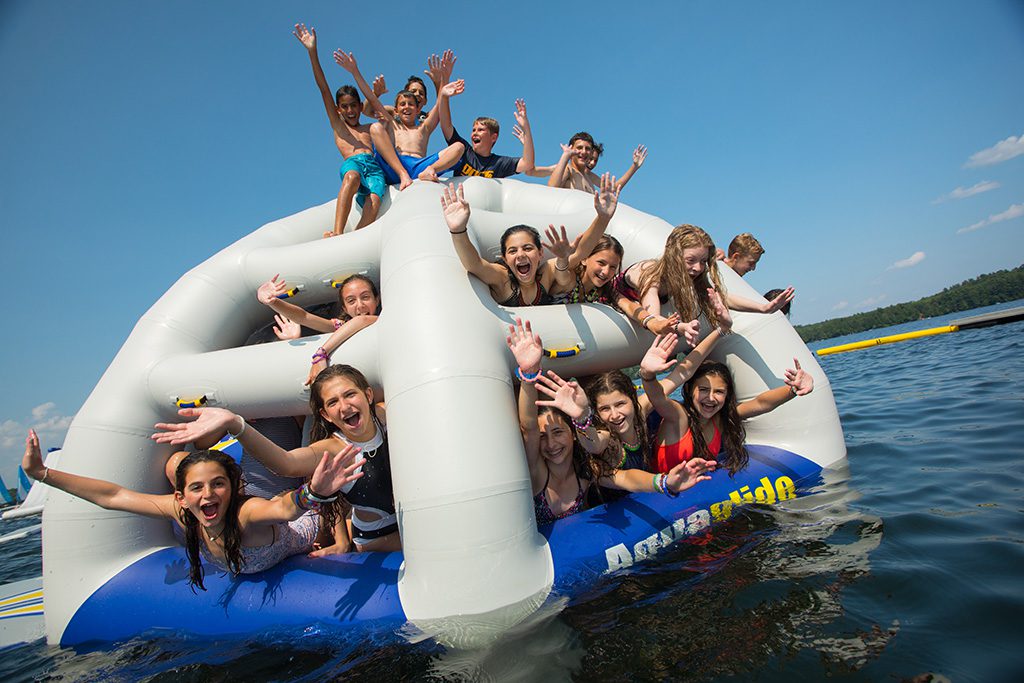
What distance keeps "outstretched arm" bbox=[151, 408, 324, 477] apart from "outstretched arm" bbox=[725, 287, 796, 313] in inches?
108

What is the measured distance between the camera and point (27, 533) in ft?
30.8

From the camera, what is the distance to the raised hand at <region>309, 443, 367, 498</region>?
2092 millimetres

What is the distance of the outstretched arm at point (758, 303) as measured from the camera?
3.31 meters

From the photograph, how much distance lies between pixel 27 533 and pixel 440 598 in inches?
459

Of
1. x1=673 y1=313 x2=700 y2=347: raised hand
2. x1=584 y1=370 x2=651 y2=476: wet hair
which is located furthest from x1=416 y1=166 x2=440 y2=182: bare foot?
x1=673 y1=313 x2=700 y2=347: raised hand

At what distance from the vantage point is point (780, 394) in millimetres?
3188

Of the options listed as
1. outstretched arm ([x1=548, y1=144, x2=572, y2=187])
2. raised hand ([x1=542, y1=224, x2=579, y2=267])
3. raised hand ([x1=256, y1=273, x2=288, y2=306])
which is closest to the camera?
raised hand ([x1=542, y1=224, x2=579, y2=267])

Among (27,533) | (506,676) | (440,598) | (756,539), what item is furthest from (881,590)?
(27,533)

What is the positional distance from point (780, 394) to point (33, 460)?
4085 millimetres

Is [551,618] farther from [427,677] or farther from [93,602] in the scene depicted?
[93,602]

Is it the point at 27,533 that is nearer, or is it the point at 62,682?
the point at 62,682

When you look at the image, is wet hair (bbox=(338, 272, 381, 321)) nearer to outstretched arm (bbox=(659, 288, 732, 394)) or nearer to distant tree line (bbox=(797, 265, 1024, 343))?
outstretched arm (bbox=(659, 288, 732, 394))

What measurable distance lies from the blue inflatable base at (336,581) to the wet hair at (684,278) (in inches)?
41.1

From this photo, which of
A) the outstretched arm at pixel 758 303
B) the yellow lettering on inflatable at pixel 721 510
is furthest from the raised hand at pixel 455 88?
the yellow lettering on inflatable at pixel 721 510
